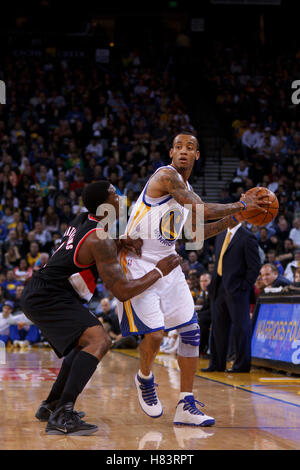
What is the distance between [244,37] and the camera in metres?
22.6

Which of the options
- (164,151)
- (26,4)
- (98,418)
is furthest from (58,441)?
(26,4)

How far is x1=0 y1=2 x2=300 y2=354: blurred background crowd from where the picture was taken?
13.5 meters

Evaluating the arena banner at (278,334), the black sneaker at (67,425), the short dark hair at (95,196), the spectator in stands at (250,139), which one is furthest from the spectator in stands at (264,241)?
the black sneaker at (67,425)

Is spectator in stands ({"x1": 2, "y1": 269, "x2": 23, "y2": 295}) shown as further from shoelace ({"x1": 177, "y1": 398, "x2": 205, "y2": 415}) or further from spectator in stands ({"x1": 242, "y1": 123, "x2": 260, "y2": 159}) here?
shoelace ({"x1": 177, "y1": 398, "x2": 205, "y2": 415})

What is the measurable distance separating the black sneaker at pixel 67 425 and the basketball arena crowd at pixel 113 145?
19.7ft

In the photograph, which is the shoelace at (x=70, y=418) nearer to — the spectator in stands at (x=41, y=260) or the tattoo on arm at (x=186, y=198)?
the tattoo on arm at (x=186, y=198)

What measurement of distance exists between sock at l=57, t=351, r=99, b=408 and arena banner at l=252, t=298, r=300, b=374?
149 inches

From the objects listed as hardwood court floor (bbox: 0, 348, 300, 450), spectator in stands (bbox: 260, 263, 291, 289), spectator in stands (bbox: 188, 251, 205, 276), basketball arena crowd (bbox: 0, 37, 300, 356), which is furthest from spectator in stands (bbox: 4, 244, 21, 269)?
spectator in stands (bbox: 260, 263, 291, 289)

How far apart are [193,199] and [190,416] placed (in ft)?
4.87

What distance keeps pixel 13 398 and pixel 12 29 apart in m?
18.2

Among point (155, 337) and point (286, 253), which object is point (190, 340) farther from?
point (286, 253)

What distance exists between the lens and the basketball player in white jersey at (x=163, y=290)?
4551mm

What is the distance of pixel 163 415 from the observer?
194 inches

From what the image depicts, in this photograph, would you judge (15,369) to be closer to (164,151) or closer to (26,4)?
(164,151)
